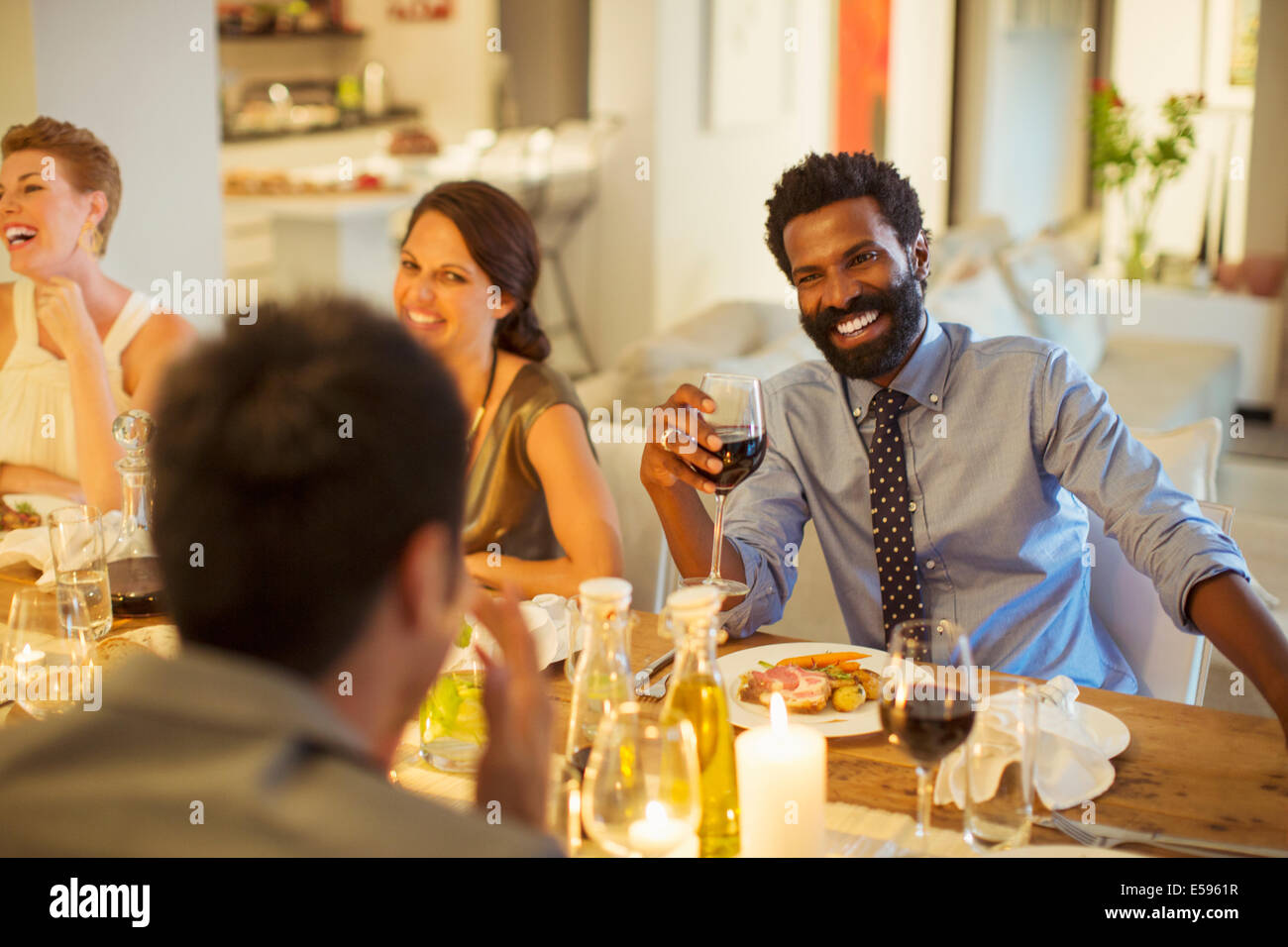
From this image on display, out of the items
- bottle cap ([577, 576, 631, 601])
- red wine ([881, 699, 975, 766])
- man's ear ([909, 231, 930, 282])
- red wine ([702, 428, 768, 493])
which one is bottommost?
red wine ([881, 699, 975, 766])

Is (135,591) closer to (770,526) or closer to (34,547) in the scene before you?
(34,547)

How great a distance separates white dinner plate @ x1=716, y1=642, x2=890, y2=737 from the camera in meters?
1.24

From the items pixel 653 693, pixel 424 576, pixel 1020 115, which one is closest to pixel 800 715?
pixel 653 693

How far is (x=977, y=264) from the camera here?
4781 millimetres

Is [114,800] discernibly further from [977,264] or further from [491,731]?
[977,264]

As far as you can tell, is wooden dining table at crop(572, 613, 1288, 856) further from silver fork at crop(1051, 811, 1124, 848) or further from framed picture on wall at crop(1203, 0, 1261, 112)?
framed picture on wall at crop(1203, 0, 1261, 112)

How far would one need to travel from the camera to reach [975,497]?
1.72 m

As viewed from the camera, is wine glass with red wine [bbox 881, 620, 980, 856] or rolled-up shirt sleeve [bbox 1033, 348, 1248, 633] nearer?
wine glass with red wine [bbox 881, 620, 980, 856]

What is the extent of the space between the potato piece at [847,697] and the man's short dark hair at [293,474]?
0.70 m

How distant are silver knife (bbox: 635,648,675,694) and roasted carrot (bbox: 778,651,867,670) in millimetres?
127

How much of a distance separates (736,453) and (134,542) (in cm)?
89

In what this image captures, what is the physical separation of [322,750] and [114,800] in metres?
0.10

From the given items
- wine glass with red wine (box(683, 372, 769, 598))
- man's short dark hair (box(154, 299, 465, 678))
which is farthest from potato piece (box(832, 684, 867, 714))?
man's short dark hair (box(154, 299, 465, 678))
